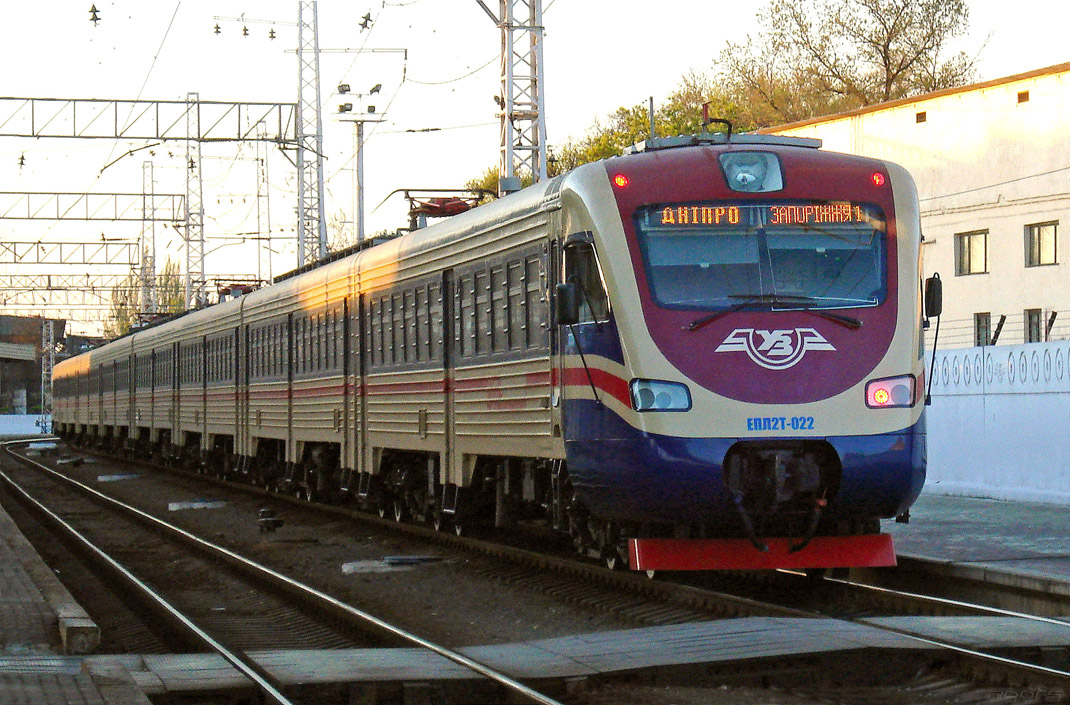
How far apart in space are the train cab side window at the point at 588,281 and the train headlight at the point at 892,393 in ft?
6.10

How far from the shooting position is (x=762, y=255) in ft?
37.9

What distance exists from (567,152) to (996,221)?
35909mm

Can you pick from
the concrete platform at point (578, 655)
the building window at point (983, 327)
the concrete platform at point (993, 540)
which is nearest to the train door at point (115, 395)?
the building window at point (983, 327)

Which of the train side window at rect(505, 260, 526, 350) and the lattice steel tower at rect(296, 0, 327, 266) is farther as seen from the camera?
the lattice steel tower at rect(296, 0, 327, 266)

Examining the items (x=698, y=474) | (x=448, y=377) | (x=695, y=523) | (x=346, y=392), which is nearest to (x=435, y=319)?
(x=448, y=377)

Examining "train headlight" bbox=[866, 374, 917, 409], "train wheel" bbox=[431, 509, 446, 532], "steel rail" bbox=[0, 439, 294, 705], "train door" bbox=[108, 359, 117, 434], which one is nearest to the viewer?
"steel rail" bbox=[0, 439, 294, 705]

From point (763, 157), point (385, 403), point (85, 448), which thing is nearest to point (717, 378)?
point (763, 157)

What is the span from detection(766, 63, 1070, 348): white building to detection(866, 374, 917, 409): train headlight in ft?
90.1

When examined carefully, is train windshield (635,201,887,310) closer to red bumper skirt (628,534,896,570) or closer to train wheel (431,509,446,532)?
red bumper skirt (628,534,896,570)

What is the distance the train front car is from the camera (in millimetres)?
11141

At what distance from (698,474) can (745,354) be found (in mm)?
854

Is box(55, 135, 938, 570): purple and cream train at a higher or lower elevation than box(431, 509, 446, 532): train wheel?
higher

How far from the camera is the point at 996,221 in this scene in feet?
138

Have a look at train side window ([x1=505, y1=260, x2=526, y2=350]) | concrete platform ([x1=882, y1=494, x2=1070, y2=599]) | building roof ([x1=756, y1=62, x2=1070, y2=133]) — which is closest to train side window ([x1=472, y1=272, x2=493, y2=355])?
train side window ([x1=505, y1=260, x2=526, y2=350])
